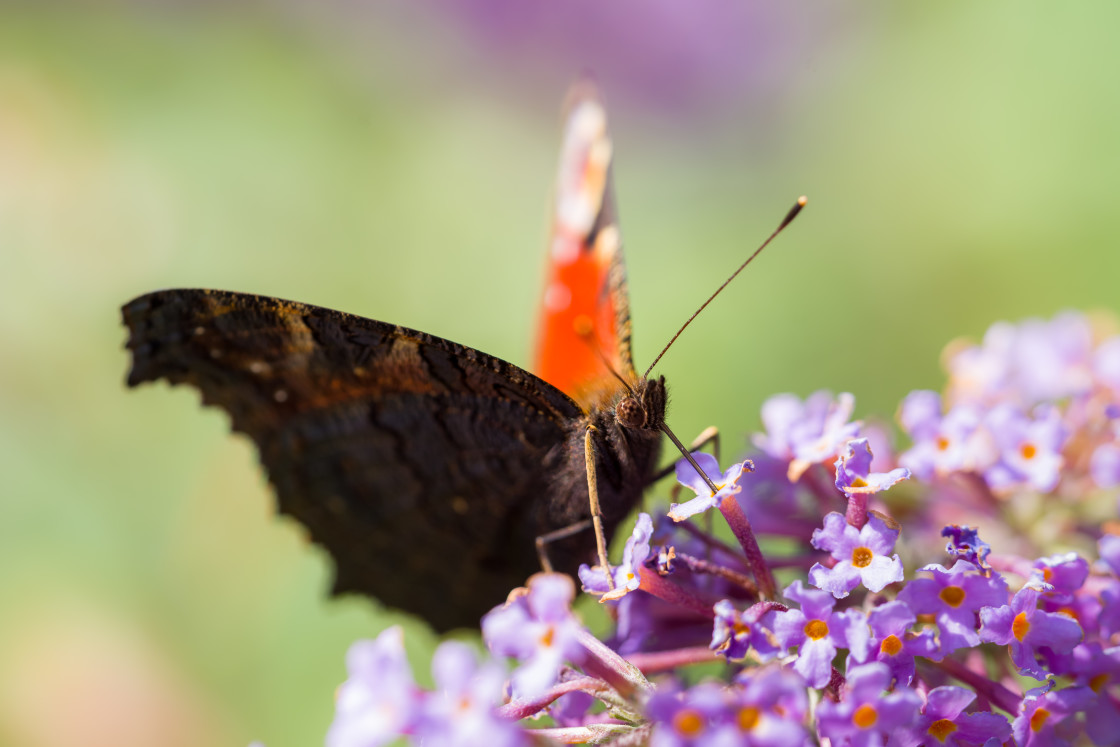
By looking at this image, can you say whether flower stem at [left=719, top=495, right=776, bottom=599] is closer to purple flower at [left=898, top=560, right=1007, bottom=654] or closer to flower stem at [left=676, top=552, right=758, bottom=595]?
flower stem at [left=676, top=552, right=758, bottom=595]

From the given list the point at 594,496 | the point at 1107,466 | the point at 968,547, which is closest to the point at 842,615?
the point at 968,547

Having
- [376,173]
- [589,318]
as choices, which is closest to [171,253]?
[376,173]

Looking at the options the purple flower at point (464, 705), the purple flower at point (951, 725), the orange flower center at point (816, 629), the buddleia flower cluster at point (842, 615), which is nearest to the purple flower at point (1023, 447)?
the buddleia flower cluster at point (842, 615)

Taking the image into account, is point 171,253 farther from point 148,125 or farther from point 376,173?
point 376,173

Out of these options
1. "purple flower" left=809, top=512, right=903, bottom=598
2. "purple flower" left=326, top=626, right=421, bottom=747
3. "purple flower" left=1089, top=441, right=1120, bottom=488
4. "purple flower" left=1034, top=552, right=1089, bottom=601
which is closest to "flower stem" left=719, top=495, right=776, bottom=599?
"purple flower" left=809, top=512, right=903, bottom=598

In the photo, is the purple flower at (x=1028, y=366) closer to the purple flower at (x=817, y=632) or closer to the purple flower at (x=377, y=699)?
the purple flower at (x=817, y=632)

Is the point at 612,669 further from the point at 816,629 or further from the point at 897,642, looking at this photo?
the point at 897,642
